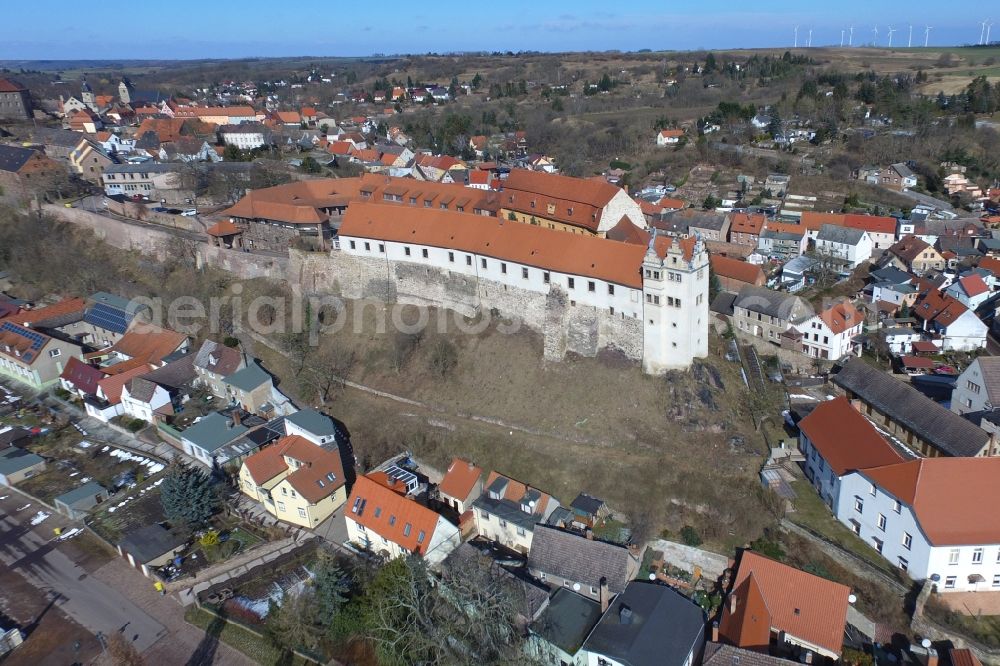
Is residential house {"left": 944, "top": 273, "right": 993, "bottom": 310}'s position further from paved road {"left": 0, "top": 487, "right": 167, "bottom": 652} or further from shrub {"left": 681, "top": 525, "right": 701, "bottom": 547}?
paved road {"left": 0, "top": 487, "right": 167, "bottom": 652}

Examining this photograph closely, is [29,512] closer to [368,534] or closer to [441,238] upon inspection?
[368,534]

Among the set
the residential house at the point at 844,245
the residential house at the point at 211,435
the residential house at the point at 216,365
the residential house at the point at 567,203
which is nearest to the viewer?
the residential house at the point at 211,435

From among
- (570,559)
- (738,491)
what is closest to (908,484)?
(738,491)

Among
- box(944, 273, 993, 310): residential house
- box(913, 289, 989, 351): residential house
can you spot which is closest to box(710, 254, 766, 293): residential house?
box(913, 289, 989, 351): residential house

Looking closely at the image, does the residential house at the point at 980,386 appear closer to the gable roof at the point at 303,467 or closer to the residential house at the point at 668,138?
the gable roof at the point at 303,467

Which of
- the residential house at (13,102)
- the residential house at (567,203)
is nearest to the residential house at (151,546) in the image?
the residential house at (567,203)

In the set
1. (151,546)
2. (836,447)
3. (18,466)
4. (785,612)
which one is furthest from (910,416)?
(18,466)

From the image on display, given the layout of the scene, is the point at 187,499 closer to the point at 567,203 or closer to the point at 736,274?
the point at 567,203
